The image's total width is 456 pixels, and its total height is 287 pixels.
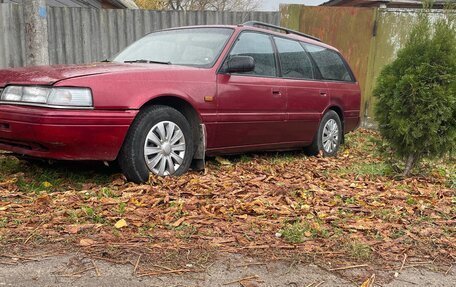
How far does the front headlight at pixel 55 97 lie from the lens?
370 cm

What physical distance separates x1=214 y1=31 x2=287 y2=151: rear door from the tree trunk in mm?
1519

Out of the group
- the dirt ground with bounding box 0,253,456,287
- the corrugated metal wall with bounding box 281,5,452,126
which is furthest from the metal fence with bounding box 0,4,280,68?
the dirt ground with bounding box 0,253,456,287

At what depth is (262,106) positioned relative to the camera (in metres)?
5.37

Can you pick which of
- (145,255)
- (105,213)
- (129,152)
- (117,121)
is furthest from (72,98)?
(145,255)

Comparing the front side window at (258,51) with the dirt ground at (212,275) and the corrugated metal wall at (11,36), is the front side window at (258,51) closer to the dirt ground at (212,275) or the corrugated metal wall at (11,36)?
the dirt ground at (212,275)

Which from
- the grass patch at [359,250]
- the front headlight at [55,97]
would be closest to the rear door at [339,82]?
the front headlight at [55,97]

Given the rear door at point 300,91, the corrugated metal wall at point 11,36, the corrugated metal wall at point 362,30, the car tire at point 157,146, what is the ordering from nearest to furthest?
1. the car tire at point 157,146
2. the rear door at point 300,91
3. the corrugated metal wall at point 11,36
4. the corrugated metal wall at point 362,30

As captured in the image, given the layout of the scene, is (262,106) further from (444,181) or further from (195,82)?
(444,181)

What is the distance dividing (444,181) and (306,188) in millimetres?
1678

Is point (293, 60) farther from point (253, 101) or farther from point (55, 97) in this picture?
point (55, 97)

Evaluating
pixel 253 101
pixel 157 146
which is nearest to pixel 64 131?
pixel 157 146

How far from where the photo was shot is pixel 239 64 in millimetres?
4824

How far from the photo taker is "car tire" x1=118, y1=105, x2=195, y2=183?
4.09 m

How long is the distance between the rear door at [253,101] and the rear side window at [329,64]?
3.63 ft
